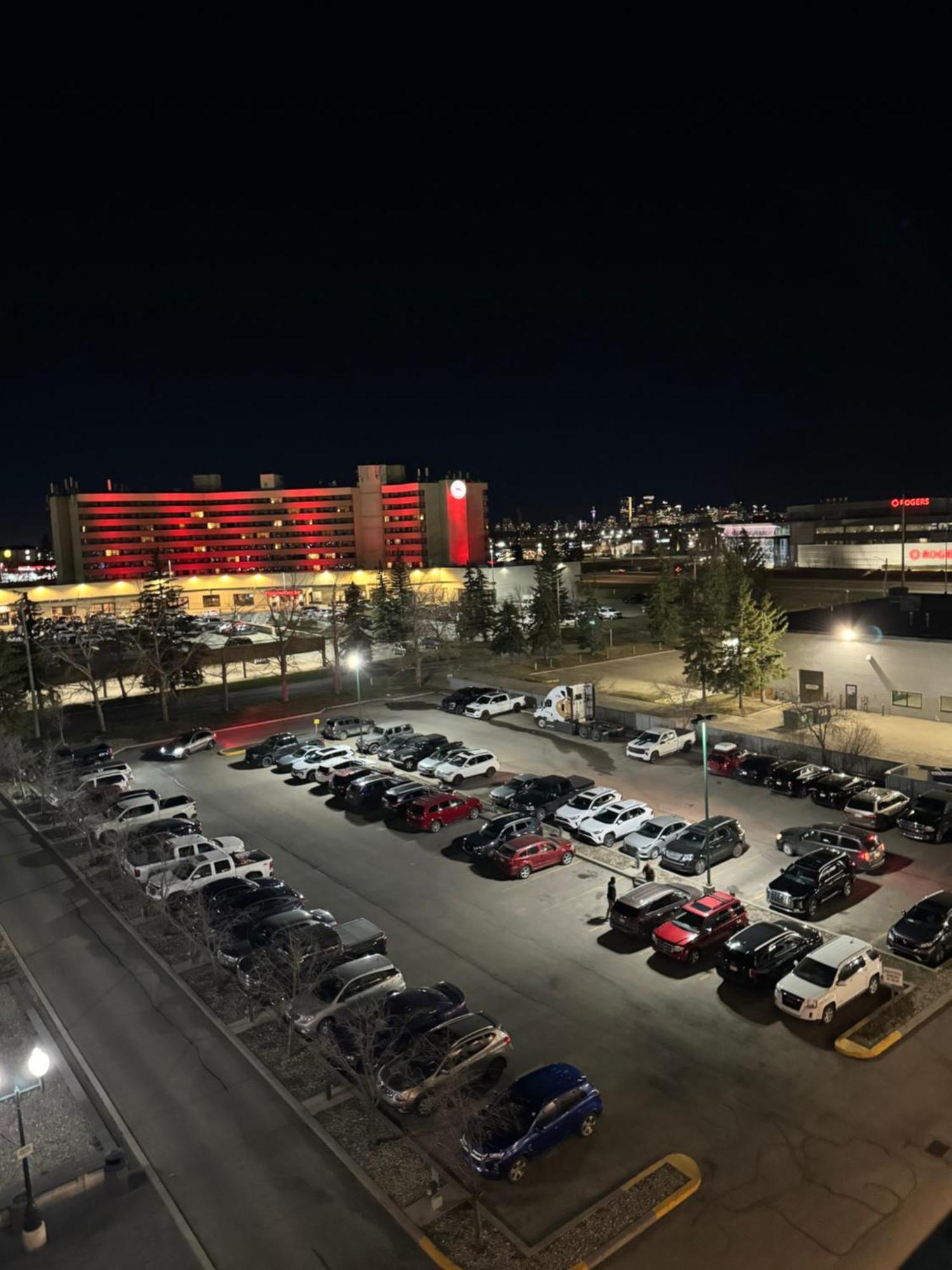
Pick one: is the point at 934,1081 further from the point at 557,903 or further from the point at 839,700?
the point at 839,700

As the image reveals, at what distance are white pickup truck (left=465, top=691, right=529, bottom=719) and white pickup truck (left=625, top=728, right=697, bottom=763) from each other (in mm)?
9394

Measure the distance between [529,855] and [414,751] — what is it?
12.3m

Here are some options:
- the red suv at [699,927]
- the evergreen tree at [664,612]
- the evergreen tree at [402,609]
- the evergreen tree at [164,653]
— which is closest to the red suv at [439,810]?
the red suv at [699,927]

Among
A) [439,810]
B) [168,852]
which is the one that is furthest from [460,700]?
[168,852]

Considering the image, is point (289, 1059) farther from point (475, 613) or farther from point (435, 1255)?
point (475, 613)

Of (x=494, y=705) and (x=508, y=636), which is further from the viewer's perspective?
(x=508, y=636)

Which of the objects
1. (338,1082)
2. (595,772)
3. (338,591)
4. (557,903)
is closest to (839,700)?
(595,772)

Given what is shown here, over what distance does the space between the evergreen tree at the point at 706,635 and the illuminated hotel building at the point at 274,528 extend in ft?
259

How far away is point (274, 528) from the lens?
130m

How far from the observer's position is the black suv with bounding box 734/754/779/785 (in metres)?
30.9

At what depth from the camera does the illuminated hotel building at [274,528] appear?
120938 millimetres

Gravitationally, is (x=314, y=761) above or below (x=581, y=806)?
above

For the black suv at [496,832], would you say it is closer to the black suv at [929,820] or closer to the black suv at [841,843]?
the black suv at [841,843]

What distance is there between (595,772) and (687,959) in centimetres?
1478
